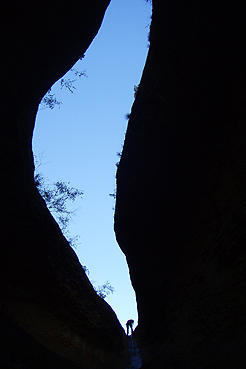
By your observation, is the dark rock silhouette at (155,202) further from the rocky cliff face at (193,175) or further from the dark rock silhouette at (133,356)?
the dark rock silhouette at (133,356)

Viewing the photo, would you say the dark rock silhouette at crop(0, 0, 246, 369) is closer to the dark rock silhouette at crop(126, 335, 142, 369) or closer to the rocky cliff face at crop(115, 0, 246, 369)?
the rocky cliff face at crop(115, 0, 246, 369)

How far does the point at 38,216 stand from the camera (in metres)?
5.74

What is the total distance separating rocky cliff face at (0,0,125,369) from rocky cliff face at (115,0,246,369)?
1.92m

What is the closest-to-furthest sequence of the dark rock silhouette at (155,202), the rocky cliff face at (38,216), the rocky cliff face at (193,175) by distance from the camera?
the rocky cliff face at (193,175)
the dark rock silhouette at (155,202)
the rocky cliff face at (38,216)

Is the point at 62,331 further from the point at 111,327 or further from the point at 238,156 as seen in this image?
the point at 238,156

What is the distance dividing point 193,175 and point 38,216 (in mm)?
3709

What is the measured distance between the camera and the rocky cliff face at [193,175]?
308cm

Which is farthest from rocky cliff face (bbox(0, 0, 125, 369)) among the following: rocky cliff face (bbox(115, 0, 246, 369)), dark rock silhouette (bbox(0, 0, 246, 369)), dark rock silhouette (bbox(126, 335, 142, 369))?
rocky cliff face (bbox(115, 0, 246, 369))

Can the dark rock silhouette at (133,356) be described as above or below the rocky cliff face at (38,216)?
below

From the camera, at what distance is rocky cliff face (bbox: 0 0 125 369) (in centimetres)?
484

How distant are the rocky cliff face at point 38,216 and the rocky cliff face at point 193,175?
1.92 metres

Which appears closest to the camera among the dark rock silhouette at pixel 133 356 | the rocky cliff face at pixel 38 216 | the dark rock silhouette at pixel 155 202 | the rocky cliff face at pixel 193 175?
the rocky cliff face at pixel 193 175

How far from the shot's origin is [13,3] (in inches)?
174

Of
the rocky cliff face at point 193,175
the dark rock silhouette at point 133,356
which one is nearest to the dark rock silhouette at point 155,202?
the rocky cliff face at point 193,175
